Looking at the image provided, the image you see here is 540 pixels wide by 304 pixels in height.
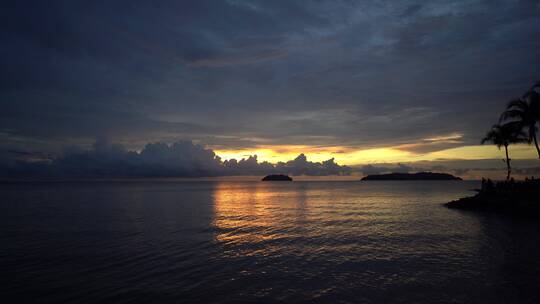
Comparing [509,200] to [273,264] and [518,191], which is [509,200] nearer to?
[518,191]

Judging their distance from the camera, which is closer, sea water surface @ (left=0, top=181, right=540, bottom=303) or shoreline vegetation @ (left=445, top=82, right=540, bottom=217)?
sea water surface @ (left=0, top=181, right=540, bottom=303)

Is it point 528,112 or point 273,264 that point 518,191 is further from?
point 273,264

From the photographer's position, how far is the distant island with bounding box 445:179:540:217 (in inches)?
1583

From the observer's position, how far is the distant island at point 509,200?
1583 inches

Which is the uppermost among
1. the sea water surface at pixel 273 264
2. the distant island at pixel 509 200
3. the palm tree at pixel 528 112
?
the palm tree at pixel 528 112

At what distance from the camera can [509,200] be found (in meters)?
44.2

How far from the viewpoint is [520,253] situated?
20.9 m

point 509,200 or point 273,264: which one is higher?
point 509,200

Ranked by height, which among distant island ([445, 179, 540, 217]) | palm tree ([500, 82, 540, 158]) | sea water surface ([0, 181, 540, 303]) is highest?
palm tree ([500, 82, 540, 158])

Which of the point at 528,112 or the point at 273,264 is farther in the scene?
the point at 528,112

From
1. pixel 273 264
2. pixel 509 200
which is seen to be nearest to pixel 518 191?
pixel 509 200

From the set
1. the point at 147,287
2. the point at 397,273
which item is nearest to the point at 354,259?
the point at 397,273

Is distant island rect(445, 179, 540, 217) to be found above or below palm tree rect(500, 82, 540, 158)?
below

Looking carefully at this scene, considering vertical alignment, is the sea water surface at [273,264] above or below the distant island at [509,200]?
below
